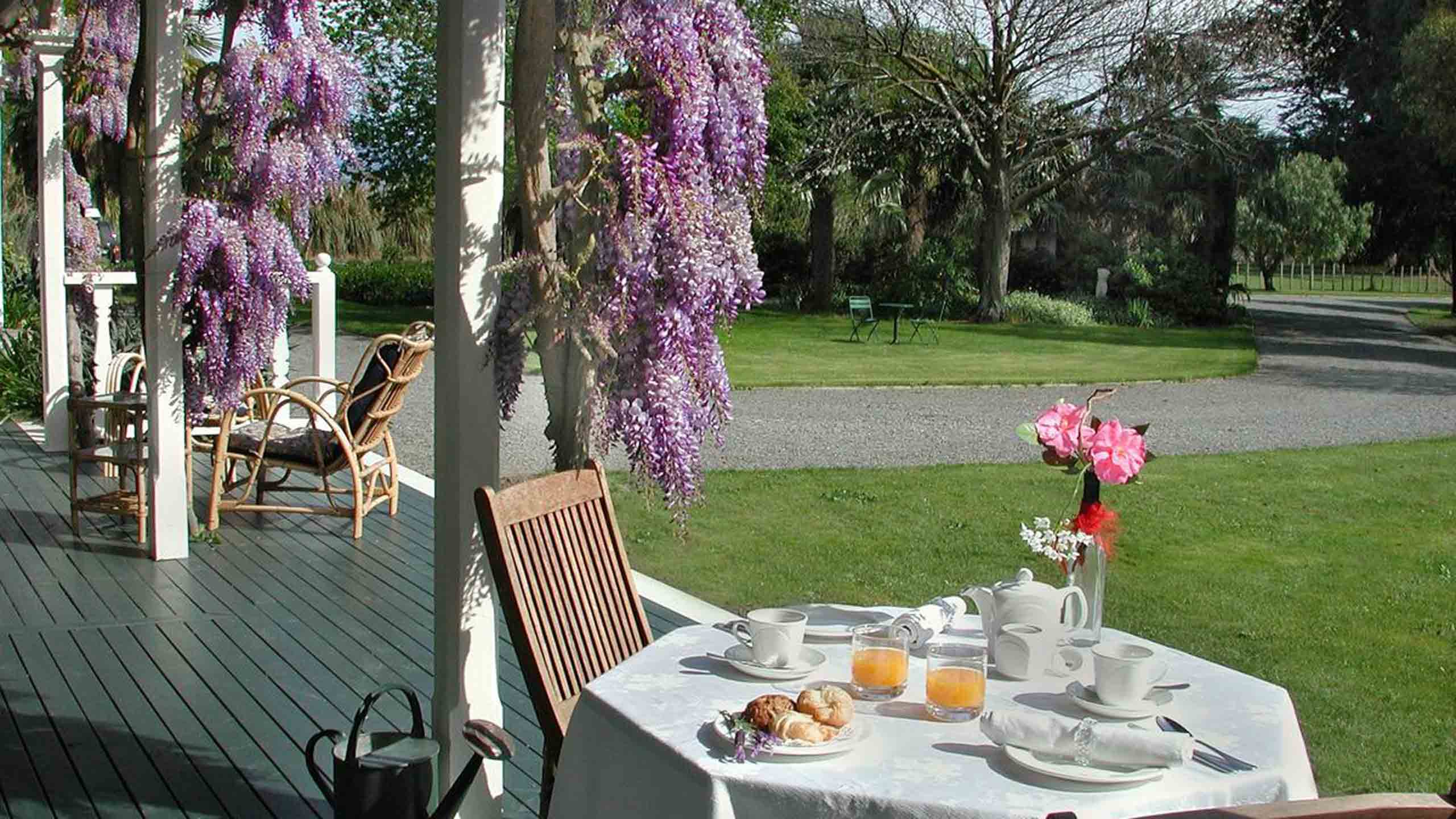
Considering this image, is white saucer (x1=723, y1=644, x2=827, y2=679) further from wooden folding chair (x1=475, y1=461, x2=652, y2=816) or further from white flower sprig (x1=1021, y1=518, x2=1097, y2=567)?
white flower sprig (x1=1021, y1=518, x2=1097, y2=567)

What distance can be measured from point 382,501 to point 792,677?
4.98m

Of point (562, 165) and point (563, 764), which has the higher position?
point (562, 165)

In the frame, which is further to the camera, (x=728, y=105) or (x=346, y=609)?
(x=346, y=609)

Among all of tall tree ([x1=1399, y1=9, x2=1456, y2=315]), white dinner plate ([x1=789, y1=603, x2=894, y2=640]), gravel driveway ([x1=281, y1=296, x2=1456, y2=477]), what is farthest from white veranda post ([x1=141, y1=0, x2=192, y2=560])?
tall tree ([x1=1399, y1=9, x2=1456, y2=315])

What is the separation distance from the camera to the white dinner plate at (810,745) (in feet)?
6.56

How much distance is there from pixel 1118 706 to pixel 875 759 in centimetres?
44

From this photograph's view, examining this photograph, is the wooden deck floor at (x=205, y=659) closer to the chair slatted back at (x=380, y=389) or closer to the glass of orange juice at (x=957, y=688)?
the chair slatted back at (x=380, y=389)

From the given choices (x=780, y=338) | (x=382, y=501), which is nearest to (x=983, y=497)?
(x=382, y=501)

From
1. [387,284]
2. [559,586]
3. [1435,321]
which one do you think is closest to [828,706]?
[559,586]

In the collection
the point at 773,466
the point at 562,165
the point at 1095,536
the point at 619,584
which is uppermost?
the point at 562,165

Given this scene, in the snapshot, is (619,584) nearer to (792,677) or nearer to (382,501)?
(792,677)

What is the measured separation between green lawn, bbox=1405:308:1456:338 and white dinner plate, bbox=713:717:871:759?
24.1 metres

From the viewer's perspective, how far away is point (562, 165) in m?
2.97

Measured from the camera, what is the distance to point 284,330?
24.0 feet
